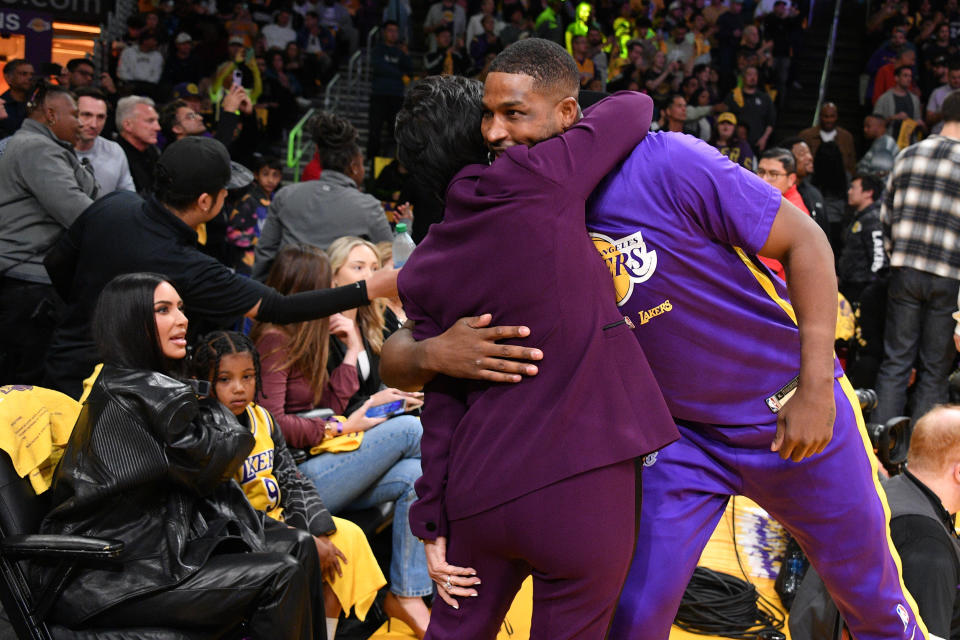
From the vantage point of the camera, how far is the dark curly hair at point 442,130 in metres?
2.04

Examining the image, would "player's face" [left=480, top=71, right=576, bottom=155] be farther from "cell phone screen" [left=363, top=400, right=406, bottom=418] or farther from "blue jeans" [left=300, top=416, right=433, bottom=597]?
"cell phone screen" [left=363, top=400, right=406, bottom=418]

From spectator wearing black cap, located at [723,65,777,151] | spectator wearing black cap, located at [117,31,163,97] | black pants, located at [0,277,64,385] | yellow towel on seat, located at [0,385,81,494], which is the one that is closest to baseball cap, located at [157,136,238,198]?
yellow towel on seat, located at [0,385,81,494]

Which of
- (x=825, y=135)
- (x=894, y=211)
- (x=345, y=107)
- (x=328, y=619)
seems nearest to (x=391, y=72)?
(x=345, y=107)

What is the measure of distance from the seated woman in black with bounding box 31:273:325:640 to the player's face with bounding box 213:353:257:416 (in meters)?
0.42

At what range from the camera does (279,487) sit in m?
3.63

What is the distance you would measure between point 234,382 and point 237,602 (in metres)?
0.90

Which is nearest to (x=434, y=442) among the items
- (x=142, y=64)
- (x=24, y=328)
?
(x=24, y=328)

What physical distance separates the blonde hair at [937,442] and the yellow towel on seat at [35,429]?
2.68 meters

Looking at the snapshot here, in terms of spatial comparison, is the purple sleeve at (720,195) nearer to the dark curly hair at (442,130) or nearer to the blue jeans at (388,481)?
the dark curly hair at (442,130)

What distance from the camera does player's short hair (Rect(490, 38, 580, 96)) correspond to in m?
1.98

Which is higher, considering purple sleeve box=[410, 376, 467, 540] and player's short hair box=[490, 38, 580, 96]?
player's short hair box=[490, 38, 580, 96]

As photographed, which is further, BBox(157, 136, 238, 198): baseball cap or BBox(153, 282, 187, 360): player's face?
BBox(157, 136, 238, 198): baseball cap

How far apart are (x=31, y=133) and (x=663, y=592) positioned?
145 inches

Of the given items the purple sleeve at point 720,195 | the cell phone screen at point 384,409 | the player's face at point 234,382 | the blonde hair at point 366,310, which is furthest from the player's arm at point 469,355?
the blonde hair at point 366,310
